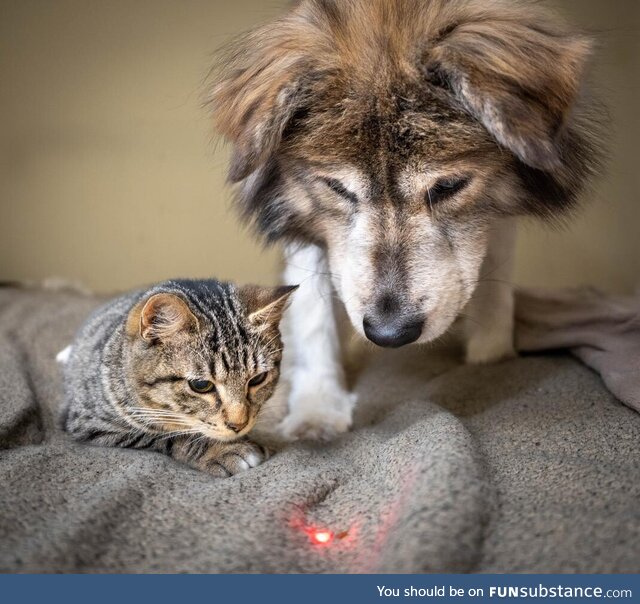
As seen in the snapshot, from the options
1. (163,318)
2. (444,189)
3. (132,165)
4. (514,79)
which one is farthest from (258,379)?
(132,165)

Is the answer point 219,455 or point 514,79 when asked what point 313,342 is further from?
point 514,79

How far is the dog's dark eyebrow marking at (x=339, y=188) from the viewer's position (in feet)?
4.79

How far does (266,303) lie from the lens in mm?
1402

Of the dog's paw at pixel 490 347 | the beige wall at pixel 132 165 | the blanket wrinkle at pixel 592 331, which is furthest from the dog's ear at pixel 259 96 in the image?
the beige wall at pixel 132 165

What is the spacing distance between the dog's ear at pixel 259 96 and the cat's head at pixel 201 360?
0.32 m

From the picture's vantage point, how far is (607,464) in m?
1.28

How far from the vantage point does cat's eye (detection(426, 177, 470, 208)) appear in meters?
1.40

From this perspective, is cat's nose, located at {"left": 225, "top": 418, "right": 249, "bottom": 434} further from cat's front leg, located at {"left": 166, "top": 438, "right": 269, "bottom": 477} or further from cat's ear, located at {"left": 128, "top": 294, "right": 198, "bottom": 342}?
cat's ear, located at {"left": 128, "top": 294, "right": 198, "bottom": 342}

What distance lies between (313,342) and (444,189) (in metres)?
0.64

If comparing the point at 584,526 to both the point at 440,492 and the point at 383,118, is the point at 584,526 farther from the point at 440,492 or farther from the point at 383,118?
the point at 383,118

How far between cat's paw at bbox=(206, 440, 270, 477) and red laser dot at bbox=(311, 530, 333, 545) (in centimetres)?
27

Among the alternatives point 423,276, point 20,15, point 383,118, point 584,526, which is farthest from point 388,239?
point 20,15

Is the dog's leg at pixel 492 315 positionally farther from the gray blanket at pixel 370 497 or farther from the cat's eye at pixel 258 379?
the cat's eye at pixel 258 379

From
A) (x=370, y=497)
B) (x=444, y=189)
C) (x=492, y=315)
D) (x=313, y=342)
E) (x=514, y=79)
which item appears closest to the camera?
(x=370, y=497)
